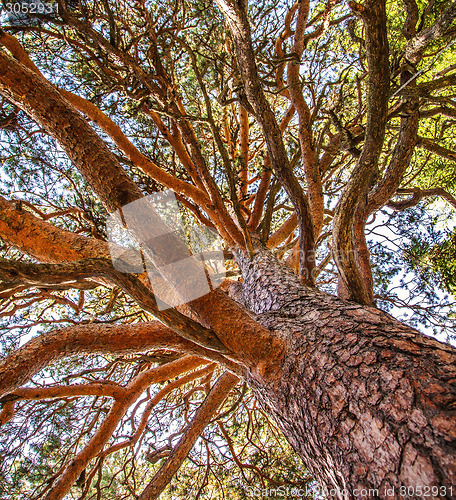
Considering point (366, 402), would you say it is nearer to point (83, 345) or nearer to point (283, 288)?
point (283, 288)

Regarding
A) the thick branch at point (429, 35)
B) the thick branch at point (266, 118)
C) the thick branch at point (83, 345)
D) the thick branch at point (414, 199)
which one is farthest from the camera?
the thick branch at point (414, 199)

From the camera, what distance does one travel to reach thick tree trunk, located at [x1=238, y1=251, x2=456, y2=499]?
0.63 meters

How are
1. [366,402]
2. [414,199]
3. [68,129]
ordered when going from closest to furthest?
[366,402] → [68,129] → [414,199]

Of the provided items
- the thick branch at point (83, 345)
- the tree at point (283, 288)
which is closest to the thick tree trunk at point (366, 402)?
the tree at point (283, 288)

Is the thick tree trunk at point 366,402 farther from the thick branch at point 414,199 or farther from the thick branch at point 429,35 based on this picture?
the thick branch at point 414,199

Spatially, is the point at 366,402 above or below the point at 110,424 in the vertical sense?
above

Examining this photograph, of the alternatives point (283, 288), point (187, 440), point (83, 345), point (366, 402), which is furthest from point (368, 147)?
point (187, 440)

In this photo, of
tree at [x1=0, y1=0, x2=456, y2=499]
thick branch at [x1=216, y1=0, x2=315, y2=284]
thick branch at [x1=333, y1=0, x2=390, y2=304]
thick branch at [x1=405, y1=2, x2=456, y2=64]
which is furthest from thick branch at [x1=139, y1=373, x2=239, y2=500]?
thick branch at [x1=405, y1=2, x2=456, y2=64]

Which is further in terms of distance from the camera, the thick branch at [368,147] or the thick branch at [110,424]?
the thick branch at [110,424]

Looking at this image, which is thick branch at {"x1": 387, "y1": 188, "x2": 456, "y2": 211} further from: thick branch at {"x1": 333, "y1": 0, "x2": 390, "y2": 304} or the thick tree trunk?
the thick tree trunk

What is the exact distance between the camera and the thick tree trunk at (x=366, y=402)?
0.63m

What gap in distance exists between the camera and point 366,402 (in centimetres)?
79

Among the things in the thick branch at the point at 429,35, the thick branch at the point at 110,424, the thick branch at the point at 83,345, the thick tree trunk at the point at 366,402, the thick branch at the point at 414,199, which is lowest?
the thick branch at the point at 110,424

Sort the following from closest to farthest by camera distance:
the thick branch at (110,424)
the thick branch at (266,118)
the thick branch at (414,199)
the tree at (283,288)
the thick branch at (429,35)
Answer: the tree at (283,288)
the thick branch at (429,35)
the thick branch at (266,118)
the thick branch at (110,424)
the thick branch at (414,199)
